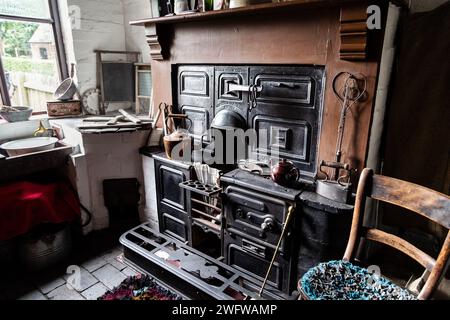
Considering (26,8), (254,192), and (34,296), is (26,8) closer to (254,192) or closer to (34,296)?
(34,296)

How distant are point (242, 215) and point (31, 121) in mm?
2233

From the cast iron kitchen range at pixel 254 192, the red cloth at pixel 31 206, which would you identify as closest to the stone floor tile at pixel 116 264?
the cast iron kitchen range at pixel 254 192

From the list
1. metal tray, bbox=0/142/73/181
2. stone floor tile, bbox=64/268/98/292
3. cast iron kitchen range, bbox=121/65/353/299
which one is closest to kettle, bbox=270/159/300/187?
cast iron kitchen range, bbox=121/65/353/299

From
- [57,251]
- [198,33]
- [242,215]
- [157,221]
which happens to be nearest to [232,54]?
[198,33]

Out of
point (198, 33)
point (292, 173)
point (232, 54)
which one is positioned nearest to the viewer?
point (292, 173)

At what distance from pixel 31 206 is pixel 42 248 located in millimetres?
322

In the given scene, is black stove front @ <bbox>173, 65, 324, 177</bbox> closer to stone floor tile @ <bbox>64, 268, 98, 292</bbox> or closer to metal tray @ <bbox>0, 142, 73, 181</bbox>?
metal tray @ <bbox>0, 142, 73, 181</bbox>

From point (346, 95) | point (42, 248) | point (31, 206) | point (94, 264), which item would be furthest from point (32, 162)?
point (346, 95)

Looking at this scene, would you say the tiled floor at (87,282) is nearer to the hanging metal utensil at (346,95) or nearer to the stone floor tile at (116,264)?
the stone floor tile at (116,264)

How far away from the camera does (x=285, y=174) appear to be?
1.72m

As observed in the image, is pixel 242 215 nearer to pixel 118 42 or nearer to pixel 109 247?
pixel 109 247

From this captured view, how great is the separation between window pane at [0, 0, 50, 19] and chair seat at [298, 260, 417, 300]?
3.27 metres

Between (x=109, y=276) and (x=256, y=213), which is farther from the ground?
(x=256, y=213)

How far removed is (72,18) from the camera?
2.87m
